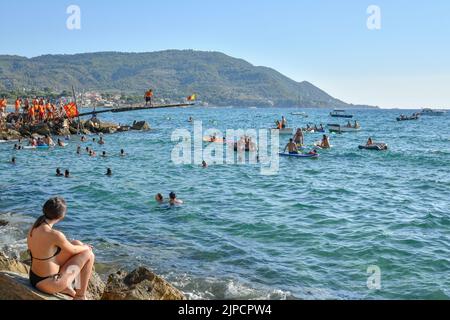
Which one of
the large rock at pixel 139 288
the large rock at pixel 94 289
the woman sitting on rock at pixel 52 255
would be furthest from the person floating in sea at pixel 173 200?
the woman sitting on rock at pixel 52 255

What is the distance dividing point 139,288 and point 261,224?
10188 mm

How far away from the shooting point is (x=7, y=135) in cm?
5109

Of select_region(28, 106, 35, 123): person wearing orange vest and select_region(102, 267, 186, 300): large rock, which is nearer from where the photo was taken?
select_region(102, 267, 186, 300): large rock

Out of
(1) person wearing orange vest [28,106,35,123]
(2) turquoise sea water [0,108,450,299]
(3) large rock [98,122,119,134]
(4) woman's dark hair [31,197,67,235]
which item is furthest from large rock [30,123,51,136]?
(4) woman's dark hair [31,197,67,235]

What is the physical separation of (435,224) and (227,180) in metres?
13.6

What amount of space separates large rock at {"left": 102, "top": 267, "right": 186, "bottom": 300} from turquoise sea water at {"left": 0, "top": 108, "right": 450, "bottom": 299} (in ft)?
8.41

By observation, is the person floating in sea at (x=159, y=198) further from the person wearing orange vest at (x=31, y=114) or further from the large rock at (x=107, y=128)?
the large rock at (x=107, y=128)

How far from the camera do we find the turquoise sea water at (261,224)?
1217 centimetres

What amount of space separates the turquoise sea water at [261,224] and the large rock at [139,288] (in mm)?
2565

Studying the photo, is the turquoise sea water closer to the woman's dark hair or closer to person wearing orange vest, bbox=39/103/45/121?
the woman's dark hair

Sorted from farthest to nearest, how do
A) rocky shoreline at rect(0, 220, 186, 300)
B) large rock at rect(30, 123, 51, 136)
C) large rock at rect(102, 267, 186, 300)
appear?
large rock at rect(30, 123, 51, 136)
large rock at rect(102, 267, 186, 300)
rocky shoreline at rect(0, 220, 186, 300)

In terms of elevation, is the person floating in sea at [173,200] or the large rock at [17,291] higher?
the large rock at [17,291]

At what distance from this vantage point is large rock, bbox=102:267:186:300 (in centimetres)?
784
